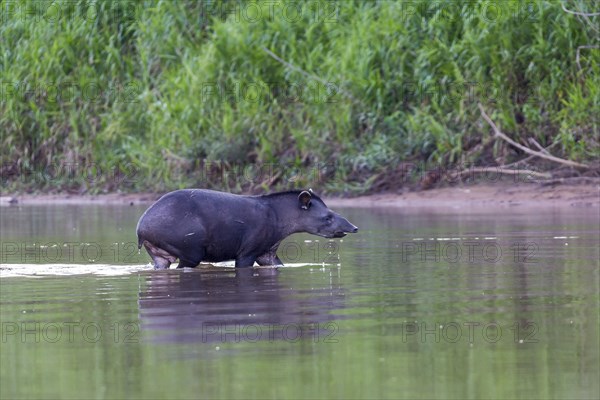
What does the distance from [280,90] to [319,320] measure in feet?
50.3

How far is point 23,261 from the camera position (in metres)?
13.4

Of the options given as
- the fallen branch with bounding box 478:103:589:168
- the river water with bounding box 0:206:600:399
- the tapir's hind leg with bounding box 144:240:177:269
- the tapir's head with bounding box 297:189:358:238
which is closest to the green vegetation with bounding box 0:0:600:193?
the fallen branch with bounding box 478:103:589:168

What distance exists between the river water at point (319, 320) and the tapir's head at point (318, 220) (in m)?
0.27

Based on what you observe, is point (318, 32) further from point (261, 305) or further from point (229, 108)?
point (261, 305)

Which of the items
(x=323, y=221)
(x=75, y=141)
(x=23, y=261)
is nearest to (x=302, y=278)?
(x=323, y=221)

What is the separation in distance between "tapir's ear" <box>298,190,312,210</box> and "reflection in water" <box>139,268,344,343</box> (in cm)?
114

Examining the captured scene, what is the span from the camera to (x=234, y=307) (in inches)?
388

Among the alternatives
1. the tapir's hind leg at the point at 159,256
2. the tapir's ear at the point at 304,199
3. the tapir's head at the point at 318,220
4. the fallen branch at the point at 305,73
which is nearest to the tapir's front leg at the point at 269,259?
the tapir's head at the point at 318,220

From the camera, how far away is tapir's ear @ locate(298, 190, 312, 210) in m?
13.5

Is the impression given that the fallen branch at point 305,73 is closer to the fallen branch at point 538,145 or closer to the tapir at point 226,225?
the fallen branch at point 538,145

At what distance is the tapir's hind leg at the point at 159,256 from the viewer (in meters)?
12.8

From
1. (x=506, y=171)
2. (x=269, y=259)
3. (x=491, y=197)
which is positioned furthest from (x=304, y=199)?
(x=506, y=171)

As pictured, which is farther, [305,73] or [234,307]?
[305,73]

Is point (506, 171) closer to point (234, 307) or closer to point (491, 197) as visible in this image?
point (491, 197)
